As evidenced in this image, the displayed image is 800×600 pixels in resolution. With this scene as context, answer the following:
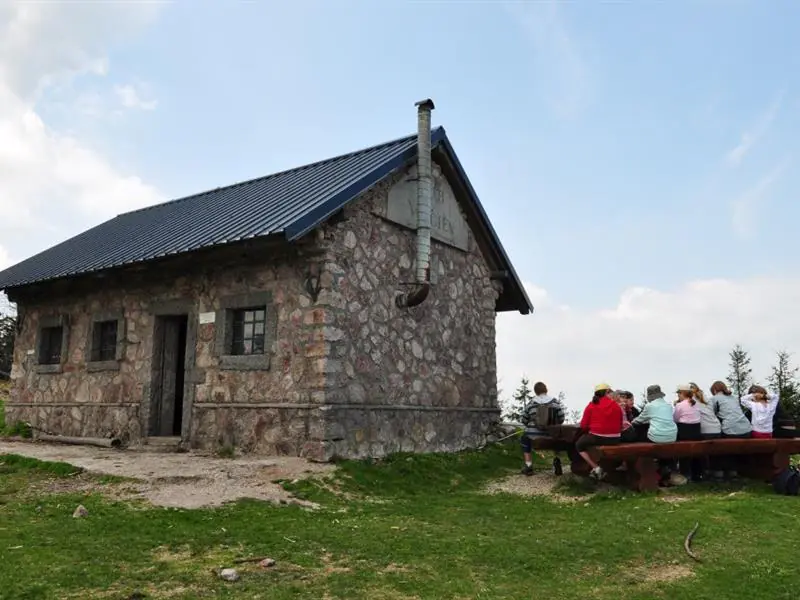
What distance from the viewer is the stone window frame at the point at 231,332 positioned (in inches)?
424

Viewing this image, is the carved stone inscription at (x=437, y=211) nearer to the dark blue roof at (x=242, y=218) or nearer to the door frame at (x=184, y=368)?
the dark blue roof at (x=242, y=218)

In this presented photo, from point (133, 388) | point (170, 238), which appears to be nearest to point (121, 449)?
point (133, 388)

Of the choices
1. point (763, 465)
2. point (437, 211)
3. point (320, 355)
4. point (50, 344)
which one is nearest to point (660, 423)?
point (763, 465)

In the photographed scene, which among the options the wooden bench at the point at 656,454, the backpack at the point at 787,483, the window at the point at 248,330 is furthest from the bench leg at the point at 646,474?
the window at the point at 248,330

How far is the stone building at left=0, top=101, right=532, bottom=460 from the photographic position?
34.2ft

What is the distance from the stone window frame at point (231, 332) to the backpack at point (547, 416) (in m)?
4.07

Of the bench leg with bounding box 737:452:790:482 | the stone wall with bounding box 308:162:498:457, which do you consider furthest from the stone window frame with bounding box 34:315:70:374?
the bench leg with bounding box 737:452:790:482

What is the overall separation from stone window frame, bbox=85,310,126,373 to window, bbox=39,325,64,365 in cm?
152

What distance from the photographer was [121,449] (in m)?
11.9

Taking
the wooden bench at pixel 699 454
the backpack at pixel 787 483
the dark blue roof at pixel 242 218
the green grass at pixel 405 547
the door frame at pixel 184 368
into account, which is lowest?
the green grass at pixel 405 547

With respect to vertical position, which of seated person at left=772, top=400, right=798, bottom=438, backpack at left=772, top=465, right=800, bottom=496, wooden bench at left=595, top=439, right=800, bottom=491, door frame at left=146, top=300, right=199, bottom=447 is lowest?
backpack at left=772, top=465, right=800, bottom=496

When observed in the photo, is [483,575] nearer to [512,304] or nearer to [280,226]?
[280,226]

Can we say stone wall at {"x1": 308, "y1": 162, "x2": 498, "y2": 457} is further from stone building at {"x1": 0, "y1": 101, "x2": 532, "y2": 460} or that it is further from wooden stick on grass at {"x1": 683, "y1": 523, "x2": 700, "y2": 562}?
wooden stick on grass at {"x1": 683, "y1": 523, "x2": 700, "y2": 562}

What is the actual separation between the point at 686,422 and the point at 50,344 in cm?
1225
